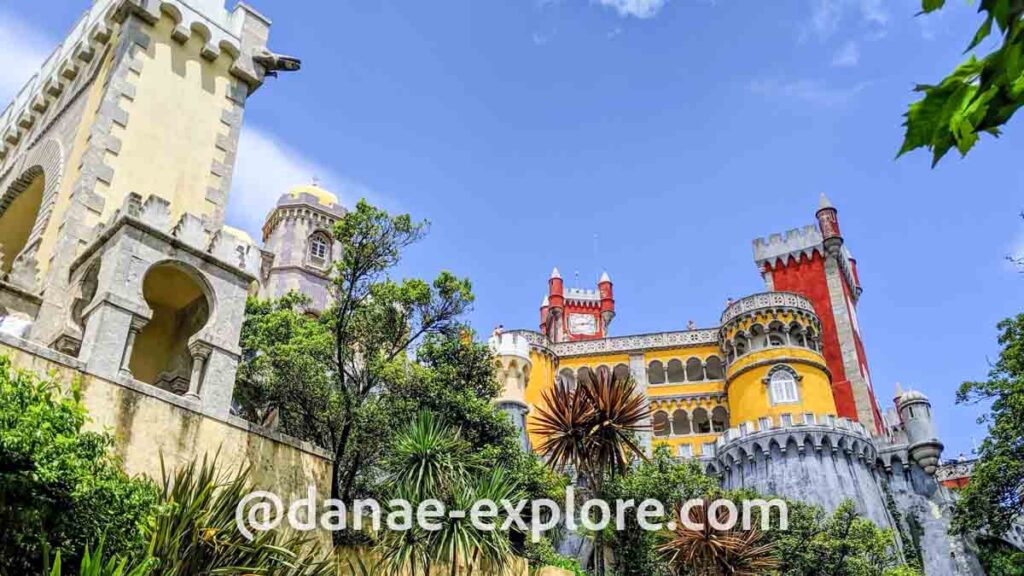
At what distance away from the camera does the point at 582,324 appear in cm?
7631

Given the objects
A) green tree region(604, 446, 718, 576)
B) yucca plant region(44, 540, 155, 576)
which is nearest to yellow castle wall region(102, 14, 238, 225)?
yucca plant region(44, 540, 155, 576)

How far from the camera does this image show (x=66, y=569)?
10211 millimetres

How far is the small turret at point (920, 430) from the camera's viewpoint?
40.9m

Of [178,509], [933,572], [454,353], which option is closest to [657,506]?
[454,353]

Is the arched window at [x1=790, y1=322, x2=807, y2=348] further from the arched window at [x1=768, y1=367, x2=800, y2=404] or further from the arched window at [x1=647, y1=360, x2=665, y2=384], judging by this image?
the arched window at [x1=647, y1=360, x2=665, y2=384]

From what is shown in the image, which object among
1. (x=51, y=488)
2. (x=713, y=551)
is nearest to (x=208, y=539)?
(x=51, y=488)

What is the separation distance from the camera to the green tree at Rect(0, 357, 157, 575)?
968cm

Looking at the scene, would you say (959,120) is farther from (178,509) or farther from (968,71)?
(178,509)

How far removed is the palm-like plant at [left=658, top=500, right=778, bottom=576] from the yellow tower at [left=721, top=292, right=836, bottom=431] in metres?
18.7

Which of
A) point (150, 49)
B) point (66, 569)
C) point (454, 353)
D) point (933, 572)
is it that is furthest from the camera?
point (933, 572)

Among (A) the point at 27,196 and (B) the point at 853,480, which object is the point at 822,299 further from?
(A) the point at 27,196

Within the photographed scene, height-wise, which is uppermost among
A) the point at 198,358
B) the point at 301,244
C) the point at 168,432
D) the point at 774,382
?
the point at 301,244

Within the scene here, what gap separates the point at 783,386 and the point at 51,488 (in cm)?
3869

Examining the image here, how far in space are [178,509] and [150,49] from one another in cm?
1090
